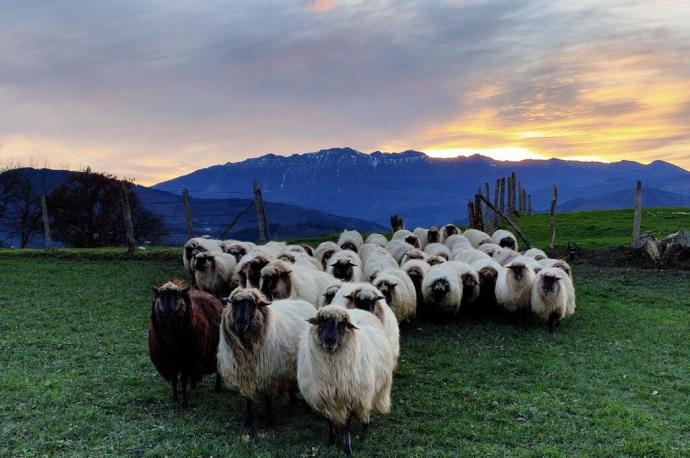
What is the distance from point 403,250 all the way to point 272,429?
38.5 feet

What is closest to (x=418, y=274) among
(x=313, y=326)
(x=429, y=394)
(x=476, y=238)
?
(x=429, y=394)

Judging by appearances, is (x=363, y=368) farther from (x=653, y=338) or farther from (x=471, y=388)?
(x=653, y=338)

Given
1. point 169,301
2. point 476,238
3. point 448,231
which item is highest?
point 448,231

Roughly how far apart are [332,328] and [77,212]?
138ft

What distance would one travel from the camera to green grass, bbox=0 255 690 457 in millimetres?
6324

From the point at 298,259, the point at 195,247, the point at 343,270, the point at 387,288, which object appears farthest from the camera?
the point at 195,247

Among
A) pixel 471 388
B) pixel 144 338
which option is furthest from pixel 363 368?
pixel 144 338

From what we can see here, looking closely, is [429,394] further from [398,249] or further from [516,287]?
[398,249]


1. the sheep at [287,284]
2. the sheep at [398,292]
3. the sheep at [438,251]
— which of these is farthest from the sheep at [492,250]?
the sheep at [287,284]

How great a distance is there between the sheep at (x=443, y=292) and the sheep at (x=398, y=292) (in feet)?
1.87

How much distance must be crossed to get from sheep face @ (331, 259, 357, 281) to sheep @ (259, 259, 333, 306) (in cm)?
208

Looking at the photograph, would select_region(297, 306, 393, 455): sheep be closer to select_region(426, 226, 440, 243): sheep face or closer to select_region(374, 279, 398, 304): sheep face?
select_region(374, 279, 398, 304): sheep face

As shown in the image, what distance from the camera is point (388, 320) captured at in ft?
27.4

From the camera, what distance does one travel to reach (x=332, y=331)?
6230 millimetres
